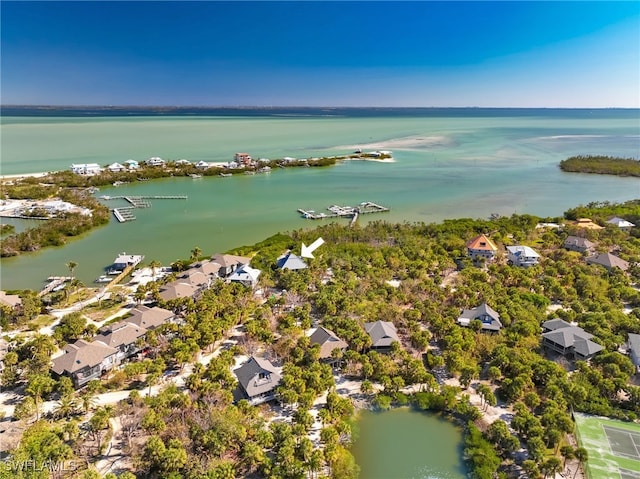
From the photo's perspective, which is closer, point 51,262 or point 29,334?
point 29,334

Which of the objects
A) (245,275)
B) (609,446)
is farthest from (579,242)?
(245,275)

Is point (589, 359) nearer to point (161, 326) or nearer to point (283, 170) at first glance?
point (161, 326)

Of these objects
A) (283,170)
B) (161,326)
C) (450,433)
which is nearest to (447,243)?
(450,433)

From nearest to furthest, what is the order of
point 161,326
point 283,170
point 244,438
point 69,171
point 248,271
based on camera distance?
point 244,438
point 161,326
point 248,271
point 69,171
point 283,170

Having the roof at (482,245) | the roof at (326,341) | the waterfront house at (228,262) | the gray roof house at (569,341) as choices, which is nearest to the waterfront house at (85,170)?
the waterfront house at (228,262)

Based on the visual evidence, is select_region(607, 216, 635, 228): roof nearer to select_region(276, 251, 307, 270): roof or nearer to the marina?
the marina

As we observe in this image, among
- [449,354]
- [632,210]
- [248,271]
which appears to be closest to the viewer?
[449,354]

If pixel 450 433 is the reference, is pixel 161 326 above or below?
above

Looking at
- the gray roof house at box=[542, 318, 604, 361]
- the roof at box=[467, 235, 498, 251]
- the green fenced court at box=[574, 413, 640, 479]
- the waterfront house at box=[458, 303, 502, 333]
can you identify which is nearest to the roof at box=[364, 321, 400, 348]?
the waterfront house at box=[458, 303, 502, 333]
